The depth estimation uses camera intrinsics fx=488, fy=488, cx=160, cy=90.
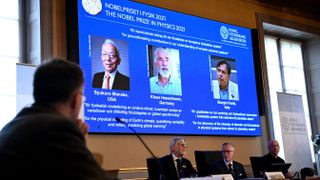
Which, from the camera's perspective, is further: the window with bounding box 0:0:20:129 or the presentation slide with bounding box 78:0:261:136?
the presentation slide with bounding box 78:0:261:136

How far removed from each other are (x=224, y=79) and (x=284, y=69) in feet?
7.52

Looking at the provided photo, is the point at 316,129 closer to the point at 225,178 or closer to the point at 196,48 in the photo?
the point at 196,48

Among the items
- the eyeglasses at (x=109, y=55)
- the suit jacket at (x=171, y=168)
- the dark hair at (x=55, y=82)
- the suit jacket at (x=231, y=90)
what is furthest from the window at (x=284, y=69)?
the dark hair at (x=55, y=82)

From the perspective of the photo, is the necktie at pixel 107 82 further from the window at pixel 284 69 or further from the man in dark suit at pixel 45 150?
the man in dark suit at pixel 45 150

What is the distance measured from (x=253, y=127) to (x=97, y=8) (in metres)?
2.83

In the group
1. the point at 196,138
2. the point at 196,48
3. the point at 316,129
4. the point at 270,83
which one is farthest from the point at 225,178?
the point at 316,129

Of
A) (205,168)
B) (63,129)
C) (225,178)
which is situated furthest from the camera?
(205,168)

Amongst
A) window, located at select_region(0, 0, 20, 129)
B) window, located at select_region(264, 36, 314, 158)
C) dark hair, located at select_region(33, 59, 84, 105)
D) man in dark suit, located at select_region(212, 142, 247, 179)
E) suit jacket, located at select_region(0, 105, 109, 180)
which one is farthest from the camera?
window, located at select_region(264, 36, 314, 158)

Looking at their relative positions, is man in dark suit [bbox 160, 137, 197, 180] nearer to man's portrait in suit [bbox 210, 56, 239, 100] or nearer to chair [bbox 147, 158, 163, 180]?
chair [bbox 147, 158, 163, 180]

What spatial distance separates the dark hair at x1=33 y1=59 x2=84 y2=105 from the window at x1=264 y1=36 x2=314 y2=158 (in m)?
6.68

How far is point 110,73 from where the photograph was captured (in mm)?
5477

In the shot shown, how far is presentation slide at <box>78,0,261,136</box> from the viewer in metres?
5.38

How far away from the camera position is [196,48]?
21.1 ft

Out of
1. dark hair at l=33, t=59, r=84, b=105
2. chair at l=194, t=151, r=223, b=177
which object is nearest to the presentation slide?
chair at l=194, t=151, r=223, b=177
